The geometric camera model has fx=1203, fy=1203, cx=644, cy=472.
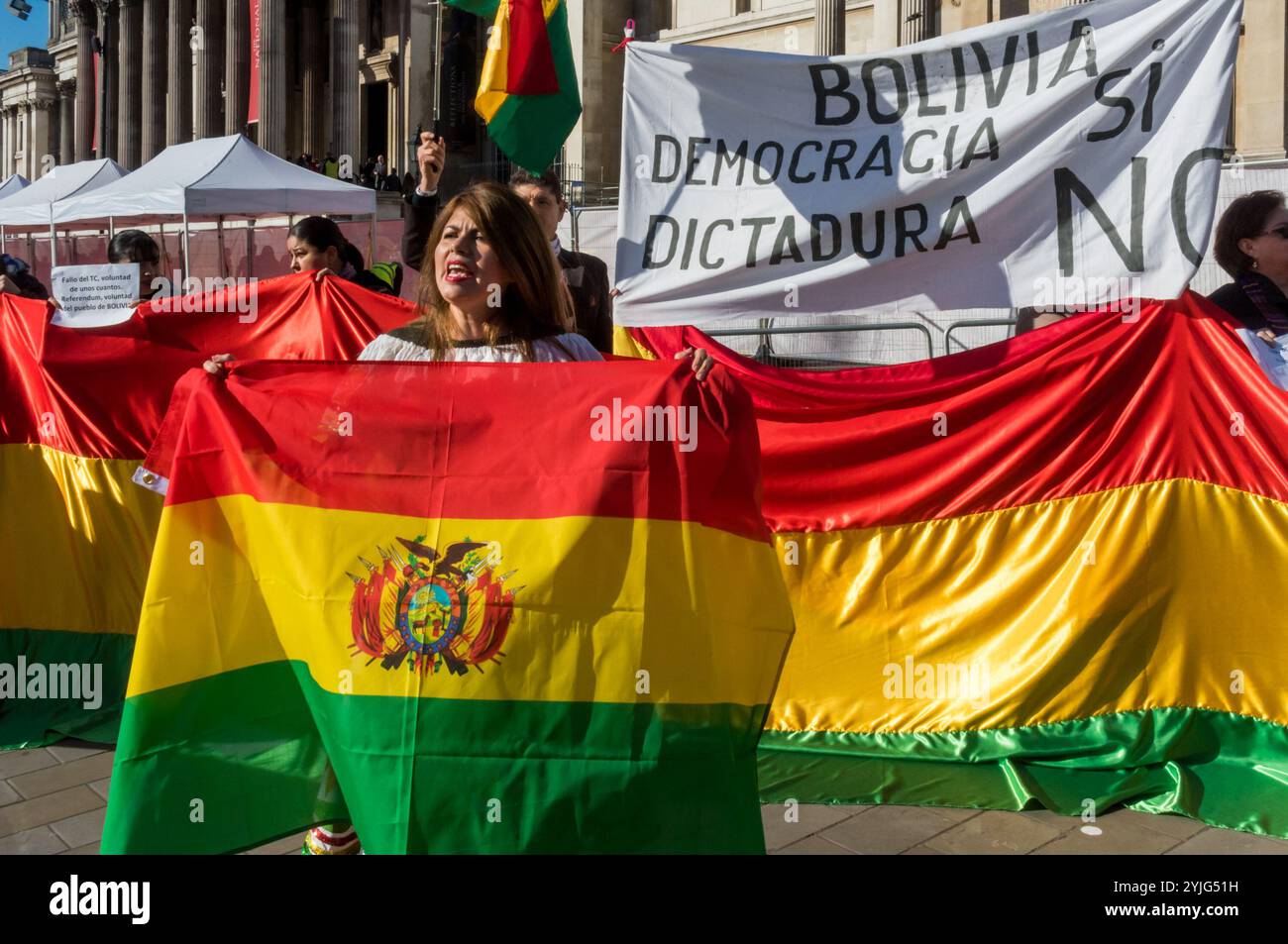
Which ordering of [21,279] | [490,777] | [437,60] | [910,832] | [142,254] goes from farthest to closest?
[437,60] → [21,279] → [142,254] → [910,832] → [490,777]

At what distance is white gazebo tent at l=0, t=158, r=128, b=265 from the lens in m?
19.7

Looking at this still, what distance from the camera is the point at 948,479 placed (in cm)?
484

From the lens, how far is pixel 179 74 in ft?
147

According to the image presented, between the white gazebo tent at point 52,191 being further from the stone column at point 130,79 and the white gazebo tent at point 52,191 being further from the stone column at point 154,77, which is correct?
the stone column at point 130,79

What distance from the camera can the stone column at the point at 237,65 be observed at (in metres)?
40.0

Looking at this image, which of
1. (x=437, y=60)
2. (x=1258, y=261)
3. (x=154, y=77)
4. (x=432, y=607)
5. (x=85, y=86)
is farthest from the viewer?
(x=85, y=86)

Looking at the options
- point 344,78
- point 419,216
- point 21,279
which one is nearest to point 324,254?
point 419,216

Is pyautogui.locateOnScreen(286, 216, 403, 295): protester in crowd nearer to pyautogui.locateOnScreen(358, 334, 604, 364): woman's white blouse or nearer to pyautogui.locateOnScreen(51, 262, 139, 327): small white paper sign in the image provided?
pyautogui.locateOnScreen(51, 262, 139, 327): small white paper sign

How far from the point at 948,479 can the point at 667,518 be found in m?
2.08

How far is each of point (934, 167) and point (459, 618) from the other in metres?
2.78

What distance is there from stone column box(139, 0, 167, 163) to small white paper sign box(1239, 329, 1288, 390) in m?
49.5

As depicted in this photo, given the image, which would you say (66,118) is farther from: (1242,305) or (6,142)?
(1242,305)

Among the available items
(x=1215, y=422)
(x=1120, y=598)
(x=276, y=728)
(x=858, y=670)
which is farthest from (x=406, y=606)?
(x=1215, y=422)
